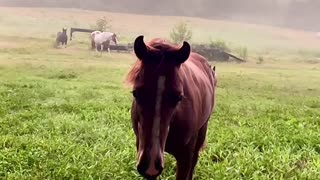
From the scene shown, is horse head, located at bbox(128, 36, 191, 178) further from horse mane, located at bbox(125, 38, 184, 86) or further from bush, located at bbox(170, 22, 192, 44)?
bush, located at bbox(170, 22, 192, 44)

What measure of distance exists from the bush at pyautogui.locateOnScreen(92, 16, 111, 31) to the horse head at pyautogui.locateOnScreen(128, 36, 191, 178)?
167 feet

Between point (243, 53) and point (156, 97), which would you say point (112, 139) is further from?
point (243, 53)

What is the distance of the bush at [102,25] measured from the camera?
53.9 metres

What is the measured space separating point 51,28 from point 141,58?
5088cm

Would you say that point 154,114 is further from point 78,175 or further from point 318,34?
point 318,34

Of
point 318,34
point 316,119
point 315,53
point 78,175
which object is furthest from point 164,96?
point 318,34

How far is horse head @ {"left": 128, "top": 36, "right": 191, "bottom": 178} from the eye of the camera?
323cm

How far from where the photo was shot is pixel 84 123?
8.02 metres

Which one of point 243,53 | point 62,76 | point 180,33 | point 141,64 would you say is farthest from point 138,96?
point 180,33

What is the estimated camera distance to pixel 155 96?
3.28 metres

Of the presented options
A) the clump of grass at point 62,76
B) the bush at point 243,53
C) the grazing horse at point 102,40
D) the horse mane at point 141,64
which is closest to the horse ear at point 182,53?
the horse mane at point 141,64

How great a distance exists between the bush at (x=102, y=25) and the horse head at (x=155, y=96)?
167 feet

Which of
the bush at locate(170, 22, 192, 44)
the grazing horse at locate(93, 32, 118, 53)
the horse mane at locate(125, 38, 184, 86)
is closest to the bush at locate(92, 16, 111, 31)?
the bush at locate(170, 22, 192, 44)

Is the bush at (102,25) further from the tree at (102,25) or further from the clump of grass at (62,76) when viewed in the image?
the clump of grass at (62,76)
